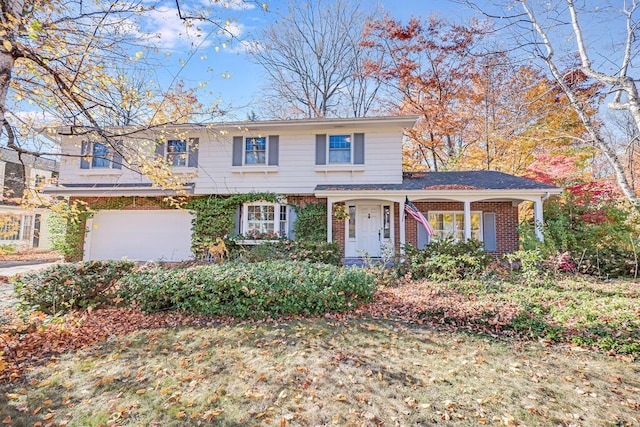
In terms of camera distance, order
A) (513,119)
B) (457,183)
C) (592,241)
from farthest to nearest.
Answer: (513,119) < (457,183) < (592,241)

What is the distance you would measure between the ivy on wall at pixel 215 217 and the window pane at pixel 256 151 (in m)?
1.35

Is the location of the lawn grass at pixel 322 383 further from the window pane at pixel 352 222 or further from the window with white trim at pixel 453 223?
the window with white trim at pixel 453 223

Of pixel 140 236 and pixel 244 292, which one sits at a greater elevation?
pixel 140 236

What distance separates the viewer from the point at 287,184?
11.7 meters

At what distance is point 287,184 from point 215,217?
3.05 meters

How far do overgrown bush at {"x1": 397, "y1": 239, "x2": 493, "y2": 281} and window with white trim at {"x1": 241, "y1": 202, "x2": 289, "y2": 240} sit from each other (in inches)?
195

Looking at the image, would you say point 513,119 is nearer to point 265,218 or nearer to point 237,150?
point 265,218

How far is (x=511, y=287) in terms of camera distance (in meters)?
6.81

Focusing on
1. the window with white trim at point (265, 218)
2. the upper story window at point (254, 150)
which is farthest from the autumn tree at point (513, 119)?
the window with white trim at point (265, 218)

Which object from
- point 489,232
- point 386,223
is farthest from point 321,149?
point 489,232

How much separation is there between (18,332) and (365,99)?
18.9 m

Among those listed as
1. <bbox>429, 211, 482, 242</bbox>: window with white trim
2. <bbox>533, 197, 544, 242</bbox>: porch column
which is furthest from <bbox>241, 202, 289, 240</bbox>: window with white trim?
<bbox>533, 197, 544, 242</bbox>: porch column

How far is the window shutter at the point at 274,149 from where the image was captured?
464 inches

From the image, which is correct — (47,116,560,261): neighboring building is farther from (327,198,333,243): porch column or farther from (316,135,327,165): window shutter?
(327,198,333,243): porch column
